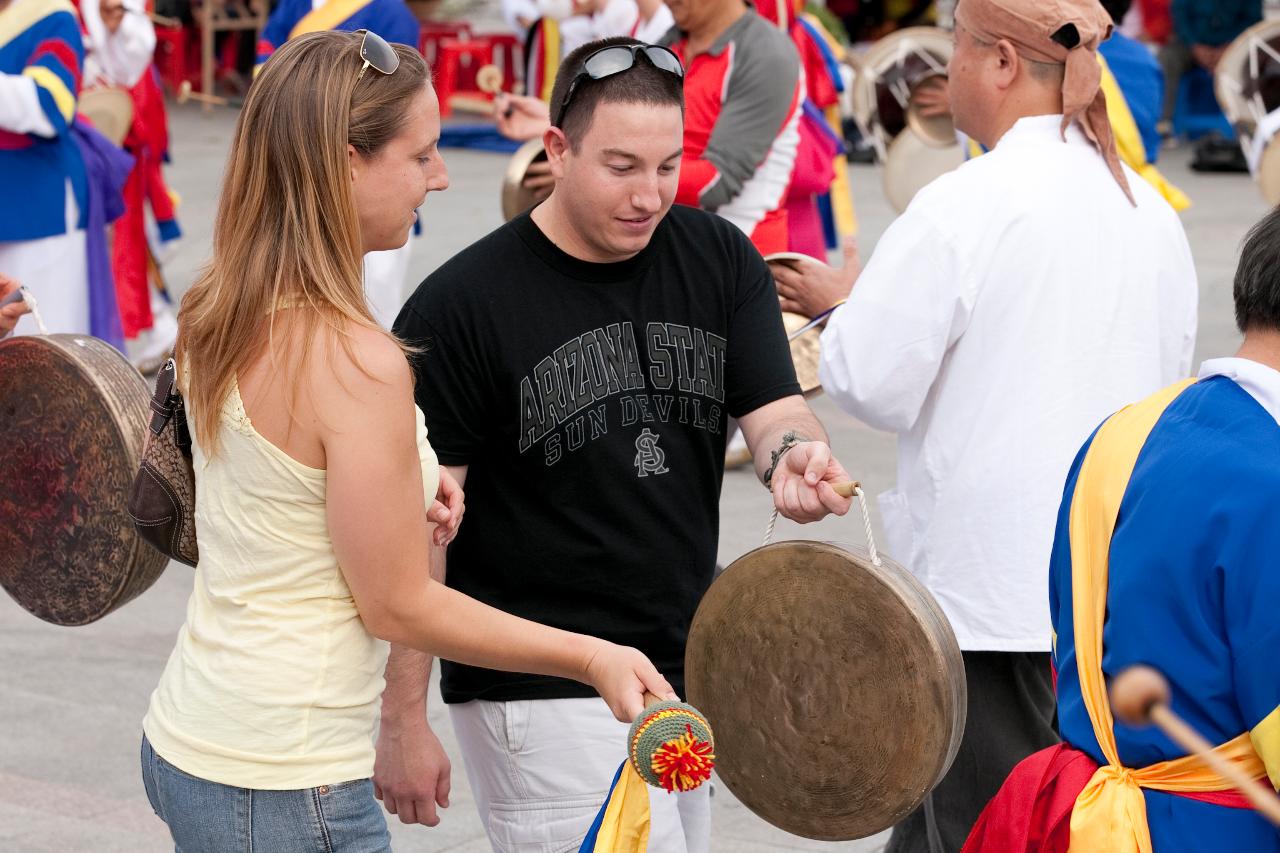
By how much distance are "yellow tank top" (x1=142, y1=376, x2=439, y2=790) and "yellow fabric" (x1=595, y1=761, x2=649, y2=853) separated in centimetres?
30

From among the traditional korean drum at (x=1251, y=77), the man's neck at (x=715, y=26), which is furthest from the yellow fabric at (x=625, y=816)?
the traditional korean drum at (x=1251, y=77)

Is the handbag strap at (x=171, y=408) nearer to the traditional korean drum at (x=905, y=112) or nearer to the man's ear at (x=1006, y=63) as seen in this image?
the man's ear at (x=1006, y=63)

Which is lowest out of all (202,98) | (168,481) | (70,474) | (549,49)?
(202,98)

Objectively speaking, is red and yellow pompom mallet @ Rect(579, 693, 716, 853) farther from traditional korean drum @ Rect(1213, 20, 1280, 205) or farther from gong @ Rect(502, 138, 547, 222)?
traditional korean drum @ Rect(1213, 20, 1280, 205)

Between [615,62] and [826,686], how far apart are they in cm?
97

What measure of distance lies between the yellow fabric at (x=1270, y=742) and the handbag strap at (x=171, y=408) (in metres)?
1.30

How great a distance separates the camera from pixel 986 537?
2.97 meters

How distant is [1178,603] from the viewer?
1.89m

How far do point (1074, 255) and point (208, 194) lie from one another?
11013 mm

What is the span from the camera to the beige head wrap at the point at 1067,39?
297 cm

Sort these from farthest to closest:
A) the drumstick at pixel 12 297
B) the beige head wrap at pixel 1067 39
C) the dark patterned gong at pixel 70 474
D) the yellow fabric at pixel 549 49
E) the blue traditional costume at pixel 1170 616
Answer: the yellow fabric at pixel 549 49 < the drumstick at pixel 12 297 < the beige head wrap at pixel 1067 39 < the dark patterned gong at pixel 70 474 < the blue traditional costume at pixel 1170 616

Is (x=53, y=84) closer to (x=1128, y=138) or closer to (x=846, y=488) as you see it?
(x=1128, y=138)

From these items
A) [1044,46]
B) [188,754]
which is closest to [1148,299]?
[1044,46]

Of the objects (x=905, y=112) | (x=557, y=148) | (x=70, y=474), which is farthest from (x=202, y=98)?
(x=557, y=148)
